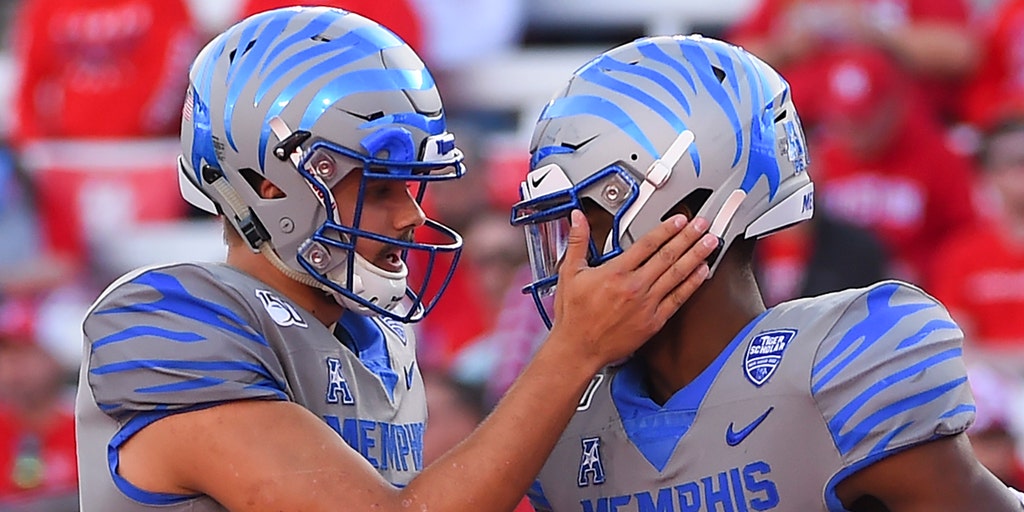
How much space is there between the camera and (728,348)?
2.21m

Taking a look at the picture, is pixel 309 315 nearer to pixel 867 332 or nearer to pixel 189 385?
pixel 189 385

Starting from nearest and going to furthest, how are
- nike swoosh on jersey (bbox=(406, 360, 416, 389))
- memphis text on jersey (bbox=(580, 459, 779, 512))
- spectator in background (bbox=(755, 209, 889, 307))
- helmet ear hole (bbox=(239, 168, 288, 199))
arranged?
memphis text on jersey (bbox=(580, 459, 779, 512)) → helmet ear hole (bbox=(239, 168, 288, 199)) → nike swoosh on jersey (bbox=(406, 360, 416, 389)) → spectator in background (bbox=(755, 209, 889, 307))

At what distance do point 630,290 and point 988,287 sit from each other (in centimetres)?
273

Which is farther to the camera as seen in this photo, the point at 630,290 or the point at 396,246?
the point at 396,246

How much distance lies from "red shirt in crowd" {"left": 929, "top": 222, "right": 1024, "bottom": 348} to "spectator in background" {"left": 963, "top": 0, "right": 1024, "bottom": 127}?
1.40ft

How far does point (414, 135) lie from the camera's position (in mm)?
2322

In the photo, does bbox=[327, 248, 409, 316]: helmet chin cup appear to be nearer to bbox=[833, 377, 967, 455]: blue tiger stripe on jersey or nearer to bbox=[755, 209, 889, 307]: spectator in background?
bbox=[833, 377, 967, 455]: blue tiger stripe on jersey

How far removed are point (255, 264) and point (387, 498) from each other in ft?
1.56

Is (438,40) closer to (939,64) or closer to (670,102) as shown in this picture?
(939,64)

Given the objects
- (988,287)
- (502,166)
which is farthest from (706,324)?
(502,166)

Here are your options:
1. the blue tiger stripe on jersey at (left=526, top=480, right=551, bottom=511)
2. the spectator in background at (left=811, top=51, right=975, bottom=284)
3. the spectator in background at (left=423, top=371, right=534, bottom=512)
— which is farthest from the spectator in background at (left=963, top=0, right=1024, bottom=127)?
the blue tiger stripe on jersey at (left=526, top=480, right=551, bottom=511)

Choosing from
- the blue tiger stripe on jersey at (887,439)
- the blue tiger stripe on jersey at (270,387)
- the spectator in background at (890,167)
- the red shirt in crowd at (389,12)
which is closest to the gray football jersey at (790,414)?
the blue tiger stripe on jersey at (887,439)

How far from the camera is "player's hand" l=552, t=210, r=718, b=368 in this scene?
212cm

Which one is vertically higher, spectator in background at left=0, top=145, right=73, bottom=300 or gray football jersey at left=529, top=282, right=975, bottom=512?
gray football jersey at left=529, top=282, right=975, bottom=512
